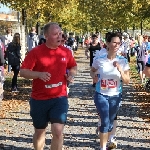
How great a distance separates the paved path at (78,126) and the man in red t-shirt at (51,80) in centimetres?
152

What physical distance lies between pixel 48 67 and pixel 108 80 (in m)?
1.20

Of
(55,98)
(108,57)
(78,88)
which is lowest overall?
(78,88)

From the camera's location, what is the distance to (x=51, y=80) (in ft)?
17.6

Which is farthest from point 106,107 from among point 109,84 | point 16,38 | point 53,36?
point 16,38

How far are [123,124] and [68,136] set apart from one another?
1.58m

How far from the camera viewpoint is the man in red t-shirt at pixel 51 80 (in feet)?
17.6

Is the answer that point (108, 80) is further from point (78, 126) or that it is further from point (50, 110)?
point (78, 126)

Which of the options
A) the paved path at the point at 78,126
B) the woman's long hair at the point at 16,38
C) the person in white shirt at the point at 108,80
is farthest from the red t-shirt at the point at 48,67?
the woman's long hair at the point at 16,38

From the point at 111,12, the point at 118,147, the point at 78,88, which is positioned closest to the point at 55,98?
the point at 118,147

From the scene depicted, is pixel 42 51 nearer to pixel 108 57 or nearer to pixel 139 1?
→ pixel 108 57

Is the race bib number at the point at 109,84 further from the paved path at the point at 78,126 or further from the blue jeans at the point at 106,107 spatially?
the paved path at the point at 78,126

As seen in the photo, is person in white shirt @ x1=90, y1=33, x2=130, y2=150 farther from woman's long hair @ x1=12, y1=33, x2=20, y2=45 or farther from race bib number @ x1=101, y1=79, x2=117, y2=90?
woman's long hair @ x1=12, y1=33, x2=20, y2=45

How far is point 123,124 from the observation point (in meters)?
8.88

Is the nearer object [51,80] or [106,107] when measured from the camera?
[51,80]
